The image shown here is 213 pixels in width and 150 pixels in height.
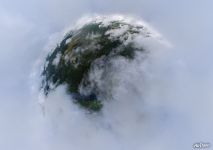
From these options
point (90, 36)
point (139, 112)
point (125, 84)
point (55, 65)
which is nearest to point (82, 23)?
point (90, 36)

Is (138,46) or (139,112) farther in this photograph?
(138,46)

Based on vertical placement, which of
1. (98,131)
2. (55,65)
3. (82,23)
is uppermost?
(82,23)

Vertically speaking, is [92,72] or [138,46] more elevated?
[138,46]

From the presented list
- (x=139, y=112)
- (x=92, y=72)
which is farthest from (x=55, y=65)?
(x=139, y=112)

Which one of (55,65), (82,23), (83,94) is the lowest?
(83,94)

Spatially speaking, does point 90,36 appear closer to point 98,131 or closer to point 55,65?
point 55,65

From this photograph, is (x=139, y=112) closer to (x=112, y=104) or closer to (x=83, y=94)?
(x=112, y=104)
